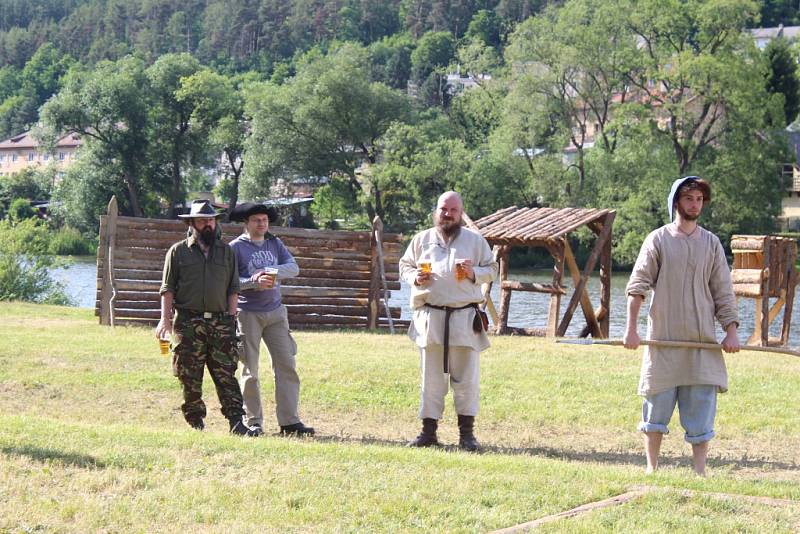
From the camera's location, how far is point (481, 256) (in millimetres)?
9141

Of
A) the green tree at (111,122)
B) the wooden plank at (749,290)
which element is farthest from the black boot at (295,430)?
the green tree at (111,122)

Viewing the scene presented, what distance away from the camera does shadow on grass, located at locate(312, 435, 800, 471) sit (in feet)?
30.2

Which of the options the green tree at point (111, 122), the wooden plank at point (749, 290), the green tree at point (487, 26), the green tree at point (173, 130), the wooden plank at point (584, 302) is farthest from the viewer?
the green tree at point (487, 26)

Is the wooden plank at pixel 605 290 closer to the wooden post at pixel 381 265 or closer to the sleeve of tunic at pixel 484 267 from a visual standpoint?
the wooden post at pixel 381 265

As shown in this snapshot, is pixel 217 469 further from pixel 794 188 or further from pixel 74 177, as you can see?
pixel 794 188

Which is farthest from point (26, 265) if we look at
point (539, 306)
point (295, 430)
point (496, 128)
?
point (496, 128)

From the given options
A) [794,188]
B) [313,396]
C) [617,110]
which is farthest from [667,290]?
[794,188]

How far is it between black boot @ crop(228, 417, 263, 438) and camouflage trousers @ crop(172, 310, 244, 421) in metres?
0.05

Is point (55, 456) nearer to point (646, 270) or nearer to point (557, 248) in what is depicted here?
point (646, 270)

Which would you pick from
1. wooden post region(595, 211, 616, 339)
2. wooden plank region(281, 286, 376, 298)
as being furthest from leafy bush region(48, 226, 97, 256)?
wooden post region(595, 211, 616, 339)

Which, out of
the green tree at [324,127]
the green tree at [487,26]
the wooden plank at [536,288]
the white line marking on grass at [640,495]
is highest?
the green tree at [487,26]

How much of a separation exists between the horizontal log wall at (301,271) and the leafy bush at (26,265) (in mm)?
8278

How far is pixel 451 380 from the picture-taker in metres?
9.23

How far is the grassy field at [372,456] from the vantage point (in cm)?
603
